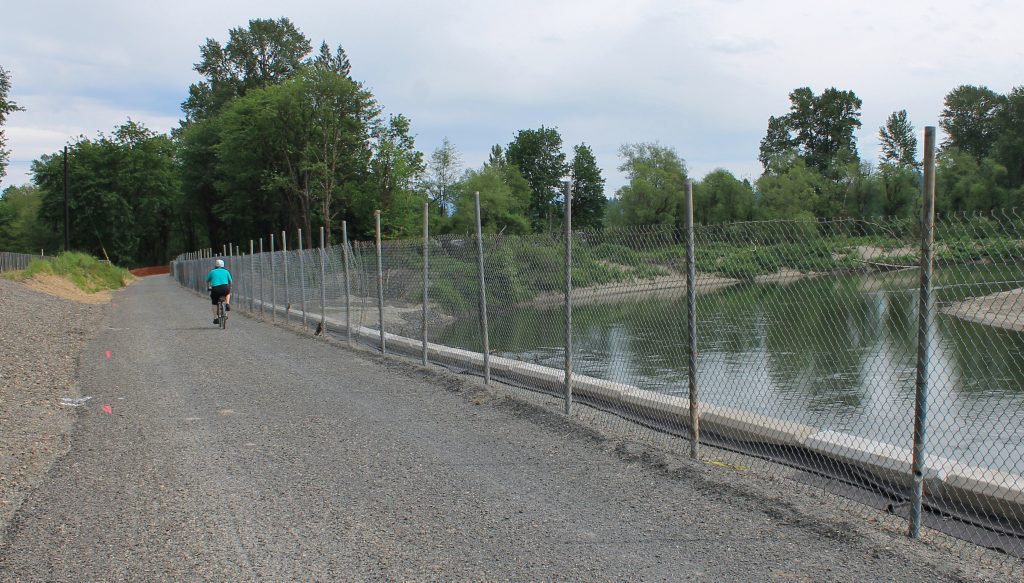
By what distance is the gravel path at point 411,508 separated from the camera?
160 inches

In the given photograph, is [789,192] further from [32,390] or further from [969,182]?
[32,390]

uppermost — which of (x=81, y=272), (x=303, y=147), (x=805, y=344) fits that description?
(x=303, y=147)

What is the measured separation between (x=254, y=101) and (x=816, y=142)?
222 ft

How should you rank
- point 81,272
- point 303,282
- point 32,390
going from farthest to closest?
point 81,272 → point 303,282 → point 32,390

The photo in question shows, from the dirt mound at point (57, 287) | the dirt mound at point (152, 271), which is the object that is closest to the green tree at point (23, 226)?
the dirt mound at point (152, 271)

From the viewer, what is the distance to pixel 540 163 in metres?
95.9

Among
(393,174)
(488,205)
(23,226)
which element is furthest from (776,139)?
(23,226)

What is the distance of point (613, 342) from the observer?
805 centimetres

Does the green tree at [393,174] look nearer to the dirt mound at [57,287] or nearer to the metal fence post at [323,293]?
the dirt mound at [57,287]

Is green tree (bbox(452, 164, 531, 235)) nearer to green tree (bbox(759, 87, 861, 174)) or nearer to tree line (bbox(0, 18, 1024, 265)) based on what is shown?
tree line (bbox(0, 18, 1024, 265))

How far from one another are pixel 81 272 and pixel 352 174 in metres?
22.3

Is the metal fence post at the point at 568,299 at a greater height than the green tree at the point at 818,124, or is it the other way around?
the green tree at the point at 818,124

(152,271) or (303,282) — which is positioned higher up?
(303,282)

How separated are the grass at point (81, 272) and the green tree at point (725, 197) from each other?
4586cm
